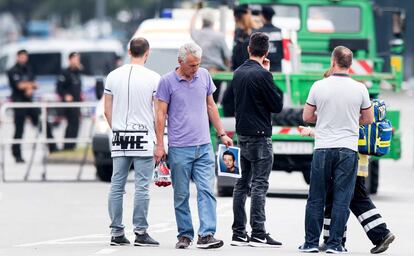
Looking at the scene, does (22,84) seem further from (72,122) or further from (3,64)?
(3,64)

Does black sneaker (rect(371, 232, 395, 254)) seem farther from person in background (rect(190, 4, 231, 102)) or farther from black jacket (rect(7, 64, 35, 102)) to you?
black jacket (rect(7, 64, 35, 102))

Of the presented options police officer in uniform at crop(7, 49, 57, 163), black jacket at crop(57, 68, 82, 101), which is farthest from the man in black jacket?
black jacket at crop(57, 68, 82, 101)

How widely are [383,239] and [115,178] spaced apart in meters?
2.27

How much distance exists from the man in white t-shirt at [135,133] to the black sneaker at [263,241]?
0.81 metres

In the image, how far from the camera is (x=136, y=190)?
44.0ft

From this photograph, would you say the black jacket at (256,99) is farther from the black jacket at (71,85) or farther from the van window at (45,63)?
the van window at (45,63)

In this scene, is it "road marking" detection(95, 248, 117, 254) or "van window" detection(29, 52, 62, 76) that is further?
"van window" detection(29, 52, 62, 76)

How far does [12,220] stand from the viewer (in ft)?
54.1

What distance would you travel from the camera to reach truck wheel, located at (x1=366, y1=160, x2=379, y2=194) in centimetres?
2027

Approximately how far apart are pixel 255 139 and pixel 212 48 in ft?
21.9

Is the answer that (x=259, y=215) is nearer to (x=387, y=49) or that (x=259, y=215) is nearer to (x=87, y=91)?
(x=387, y=49)

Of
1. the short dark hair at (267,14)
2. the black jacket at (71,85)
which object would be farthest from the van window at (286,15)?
the black jacket at (71,85)

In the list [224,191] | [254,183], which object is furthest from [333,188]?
[224,191]

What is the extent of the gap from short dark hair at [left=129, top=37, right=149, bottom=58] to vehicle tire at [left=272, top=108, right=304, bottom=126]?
5.70m
